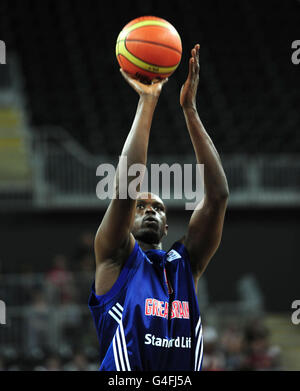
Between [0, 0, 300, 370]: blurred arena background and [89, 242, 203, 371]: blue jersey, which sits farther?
[0, 0, 300, 370]: blurred arena background

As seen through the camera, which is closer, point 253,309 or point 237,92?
point 253,309

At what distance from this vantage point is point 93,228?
1486 centimetres

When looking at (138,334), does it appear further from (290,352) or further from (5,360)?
(290,352)

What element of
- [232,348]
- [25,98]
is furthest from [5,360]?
[25,98]

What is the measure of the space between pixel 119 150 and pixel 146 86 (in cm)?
1177

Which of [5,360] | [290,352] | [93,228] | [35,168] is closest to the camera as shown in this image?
[5,360]

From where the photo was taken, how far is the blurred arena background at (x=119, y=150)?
10.8 m

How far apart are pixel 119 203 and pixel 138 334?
0.67 metres

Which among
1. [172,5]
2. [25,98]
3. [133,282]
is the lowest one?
[133,282]

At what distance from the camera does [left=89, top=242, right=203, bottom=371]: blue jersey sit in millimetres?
3553

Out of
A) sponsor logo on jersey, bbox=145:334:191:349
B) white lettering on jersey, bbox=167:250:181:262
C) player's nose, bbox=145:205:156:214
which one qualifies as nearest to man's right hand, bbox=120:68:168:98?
player's nose, bbox=145:205:156:214

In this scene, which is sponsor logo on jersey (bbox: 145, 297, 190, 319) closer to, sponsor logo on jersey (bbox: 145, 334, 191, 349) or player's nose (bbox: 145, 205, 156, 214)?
sponsor logo on jersey (bbox: 145, 334, 191, 349)

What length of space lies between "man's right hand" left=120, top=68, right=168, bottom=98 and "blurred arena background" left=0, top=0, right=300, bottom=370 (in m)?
6.90

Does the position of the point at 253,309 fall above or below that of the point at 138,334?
below
